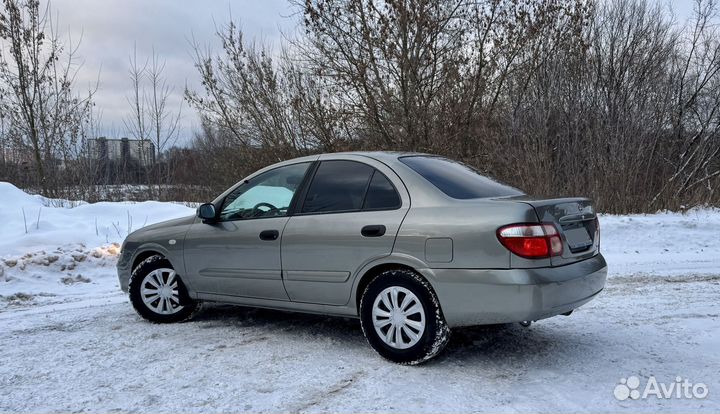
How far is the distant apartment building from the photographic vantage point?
16719 mm

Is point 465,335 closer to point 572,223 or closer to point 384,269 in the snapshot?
point 384,269

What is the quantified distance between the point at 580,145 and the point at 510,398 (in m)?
12.1

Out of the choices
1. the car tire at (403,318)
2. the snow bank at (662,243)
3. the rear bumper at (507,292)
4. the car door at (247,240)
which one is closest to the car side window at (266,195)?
the car door at (247,240)

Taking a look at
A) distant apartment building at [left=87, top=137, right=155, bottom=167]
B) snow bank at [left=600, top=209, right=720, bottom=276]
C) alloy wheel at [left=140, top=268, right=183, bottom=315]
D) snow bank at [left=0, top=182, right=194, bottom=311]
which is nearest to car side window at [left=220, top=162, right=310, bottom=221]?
alloy wheel at [left=140, top=268, right=183, bottom=315]

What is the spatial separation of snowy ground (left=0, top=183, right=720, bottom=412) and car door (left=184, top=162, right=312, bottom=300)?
0.44m

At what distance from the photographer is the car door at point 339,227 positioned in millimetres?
3971

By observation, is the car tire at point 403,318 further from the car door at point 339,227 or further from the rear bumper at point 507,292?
the car door at point 339,227

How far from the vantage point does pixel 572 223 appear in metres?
3.83

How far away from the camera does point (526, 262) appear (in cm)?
343

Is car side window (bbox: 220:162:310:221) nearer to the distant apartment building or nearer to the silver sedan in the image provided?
the silver sedan

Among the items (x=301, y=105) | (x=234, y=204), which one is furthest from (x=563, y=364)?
(x=301, y=105)

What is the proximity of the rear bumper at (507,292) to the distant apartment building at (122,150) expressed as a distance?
51.5ft

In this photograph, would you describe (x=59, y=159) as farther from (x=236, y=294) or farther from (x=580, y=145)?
(x=580, y=145)

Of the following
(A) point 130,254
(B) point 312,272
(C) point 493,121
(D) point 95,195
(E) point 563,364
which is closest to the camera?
(E) point 563,364
